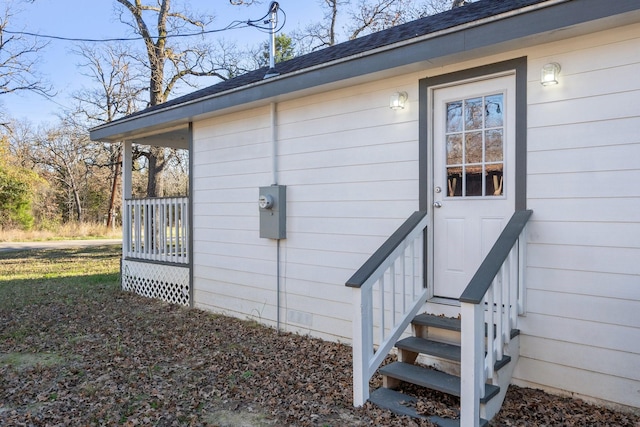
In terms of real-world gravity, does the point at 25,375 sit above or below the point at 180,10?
below

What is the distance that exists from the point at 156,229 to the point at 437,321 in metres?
5.18

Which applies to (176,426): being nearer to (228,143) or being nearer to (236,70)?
(228,143)

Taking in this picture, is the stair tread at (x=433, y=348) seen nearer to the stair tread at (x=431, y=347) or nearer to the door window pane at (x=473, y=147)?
the stair tread at (x=431, y=347)

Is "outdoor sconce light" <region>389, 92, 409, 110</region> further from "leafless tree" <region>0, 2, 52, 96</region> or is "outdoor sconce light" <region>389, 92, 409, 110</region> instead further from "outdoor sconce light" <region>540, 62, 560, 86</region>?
"leafless tree" <region>0, 2, 52, 96</region>

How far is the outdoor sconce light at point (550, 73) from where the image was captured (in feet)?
11.0

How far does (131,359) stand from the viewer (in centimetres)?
446

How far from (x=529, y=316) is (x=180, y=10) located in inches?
600

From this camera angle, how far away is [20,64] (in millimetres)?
17312

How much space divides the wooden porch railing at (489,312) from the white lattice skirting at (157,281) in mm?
4826

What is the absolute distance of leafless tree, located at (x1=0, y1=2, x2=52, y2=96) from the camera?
669 inches

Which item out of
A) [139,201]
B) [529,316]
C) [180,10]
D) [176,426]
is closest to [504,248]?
[529,316]

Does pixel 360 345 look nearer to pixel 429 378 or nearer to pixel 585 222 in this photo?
pixel 429 378

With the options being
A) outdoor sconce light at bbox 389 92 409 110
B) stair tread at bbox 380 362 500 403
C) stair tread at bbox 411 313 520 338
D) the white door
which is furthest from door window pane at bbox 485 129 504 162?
stair tread at bbox 380 362 500 403

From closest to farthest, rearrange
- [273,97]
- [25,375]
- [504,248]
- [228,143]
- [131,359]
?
1. [504,248]
2. [25,375]
3. [131,359]
4. [273,97]
5. [228,143]
